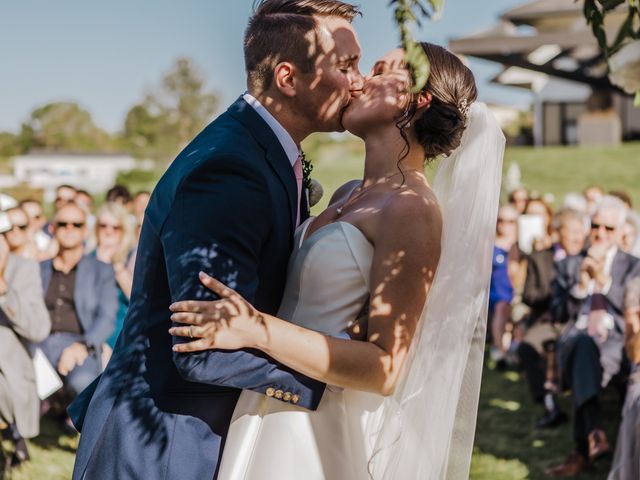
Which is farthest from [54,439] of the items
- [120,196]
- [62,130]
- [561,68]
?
[62,130]

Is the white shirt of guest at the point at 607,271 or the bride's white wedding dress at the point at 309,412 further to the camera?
the white shirt of guest at the point at 607,271

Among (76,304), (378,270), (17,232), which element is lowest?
(76,304)

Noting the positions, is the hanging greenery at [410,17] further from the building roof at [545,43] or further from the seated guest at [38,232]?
the building roof at [545,43]

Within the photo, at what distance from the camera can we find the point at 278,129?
2.97 metres

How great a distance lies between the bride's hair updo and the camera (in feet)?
10.6

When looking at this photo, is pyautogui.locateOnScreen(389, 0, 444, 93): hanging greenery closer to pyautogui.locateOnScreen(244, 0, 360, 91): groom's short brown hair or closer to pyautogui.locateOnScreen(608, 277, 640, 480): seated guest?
pyautogui.locateOnScreen(244, 0, 360, 91): groom's short brown hair

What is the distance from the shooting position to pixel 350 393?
3088 millimetres

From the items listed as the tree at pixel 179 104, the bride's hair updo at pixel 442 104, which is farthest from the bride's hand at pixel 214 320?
the tree at pixel 179 104

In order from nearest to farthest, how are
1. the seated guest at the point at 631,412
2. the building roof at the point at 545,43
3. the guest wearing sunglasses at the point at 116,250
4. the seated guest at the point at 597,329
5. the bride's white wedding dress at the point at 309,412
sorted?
the bride's white wedding dress at the point at 309,412
the seated guest at the point at 631,412
the seated guest at the point at 597,329
the guest wearing sunglasses at the point at 116,250
the building roof at the point at 545,43

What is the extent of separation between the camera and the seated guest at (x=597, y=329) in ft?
24.3

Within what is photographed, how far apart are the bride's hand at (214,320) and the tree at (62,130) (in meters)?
115

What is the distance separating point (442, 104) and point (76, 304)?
591cm

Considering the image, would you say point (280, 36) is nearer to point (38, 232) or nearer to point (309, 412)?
point (309, 412)

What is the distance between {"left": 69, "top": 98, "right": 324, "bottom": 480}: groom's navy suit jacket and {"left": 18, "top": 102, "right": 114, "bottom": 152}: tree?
375 ft
